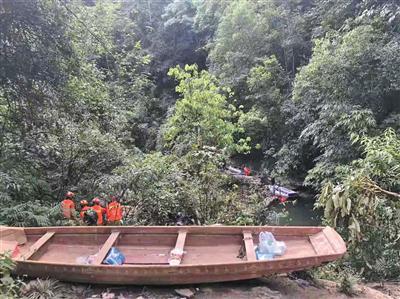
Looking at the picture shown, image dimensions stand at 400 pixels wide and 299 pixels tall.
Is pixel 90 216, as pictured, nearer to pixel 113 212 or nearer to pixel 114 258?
pixel 113 212

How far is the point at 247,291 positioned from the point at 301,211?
947cm

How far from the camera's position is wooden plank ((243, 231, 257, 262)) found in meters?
4.49

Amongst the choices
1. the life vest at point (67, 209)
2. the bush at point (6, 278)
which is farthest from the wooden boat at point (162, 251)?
Result: the life vest at point (67, 209)

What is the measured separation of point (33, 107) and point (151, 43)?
1815cm

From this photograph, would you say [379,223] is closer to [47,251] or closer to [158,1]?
[47,251]

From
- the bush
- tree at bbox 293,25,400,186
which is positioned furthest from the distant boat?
the bush

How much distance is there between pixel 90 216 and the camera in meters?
6.31

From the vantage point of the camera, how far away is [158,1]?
25188 millimetres

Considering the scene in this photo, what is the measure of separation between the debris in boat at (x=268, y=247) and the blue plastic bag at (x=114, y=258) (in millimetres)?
1662

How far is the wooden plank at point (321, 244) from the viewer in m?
4.44

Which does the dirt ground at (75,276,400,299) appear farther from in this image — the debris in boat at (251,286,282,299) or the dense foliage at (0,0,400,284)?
the dense foliage at (0,0,400,284)

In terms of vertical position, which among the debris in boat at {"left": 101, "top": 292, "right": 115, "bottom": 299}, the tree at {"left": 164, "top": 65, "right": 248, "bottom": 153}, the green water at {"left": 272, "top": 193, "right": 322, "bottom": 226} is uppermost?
the tree at {"left": 164, "top": 65, "right": 248, "bottom": 153}

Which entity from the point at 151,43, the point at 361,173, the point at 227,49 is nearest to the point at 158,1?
the point at 151,43

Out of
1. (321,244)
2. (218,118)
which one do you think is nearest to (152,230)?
(321,244)
